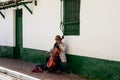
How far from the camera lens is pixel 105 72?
9.52 meters

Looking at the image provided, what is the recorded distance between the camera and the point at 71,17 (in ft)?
36.9

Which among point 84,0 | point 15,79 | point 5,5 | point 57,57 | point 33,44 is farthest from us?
point 5,5

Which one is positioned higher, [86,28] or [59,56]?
[86,28]

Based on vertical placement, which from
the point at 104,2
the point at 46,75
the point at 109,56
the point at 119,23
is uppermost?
the point at 104,2

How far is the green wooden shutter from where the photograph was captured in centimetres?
1092

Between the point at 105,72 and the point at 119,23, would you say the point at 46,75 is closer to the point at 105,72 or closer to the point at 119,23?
the point at 105,72

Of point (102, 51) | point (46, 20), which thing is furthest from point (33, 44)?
point (102, 51)

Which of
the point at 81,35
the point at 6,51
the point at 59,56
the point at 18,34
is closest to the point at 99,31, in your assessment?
the point at 81,35

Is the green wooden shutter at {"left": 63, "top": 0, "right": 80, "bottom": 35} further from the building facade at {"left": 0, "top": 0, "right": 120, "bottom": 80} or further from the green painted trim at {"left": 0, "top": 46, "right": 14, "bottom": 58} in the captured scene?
the green painted trim at {"left": 0, "top": 46, "right": 14, "bottom": 58}

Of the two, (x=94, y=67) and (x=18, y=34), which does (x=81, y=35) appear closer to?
(x=94, y=67)

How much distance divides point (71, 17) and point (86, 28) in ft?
3.35

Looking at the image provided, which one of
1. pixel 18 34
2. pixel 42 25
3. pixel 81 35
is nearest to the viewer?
pixel 81 35

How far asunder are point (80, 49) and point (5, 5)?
654 cm

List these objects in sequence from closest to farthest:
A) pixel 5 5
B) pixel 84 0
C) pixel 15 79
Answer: pixel 15 79
pixel 84 0
pixel 5 5
